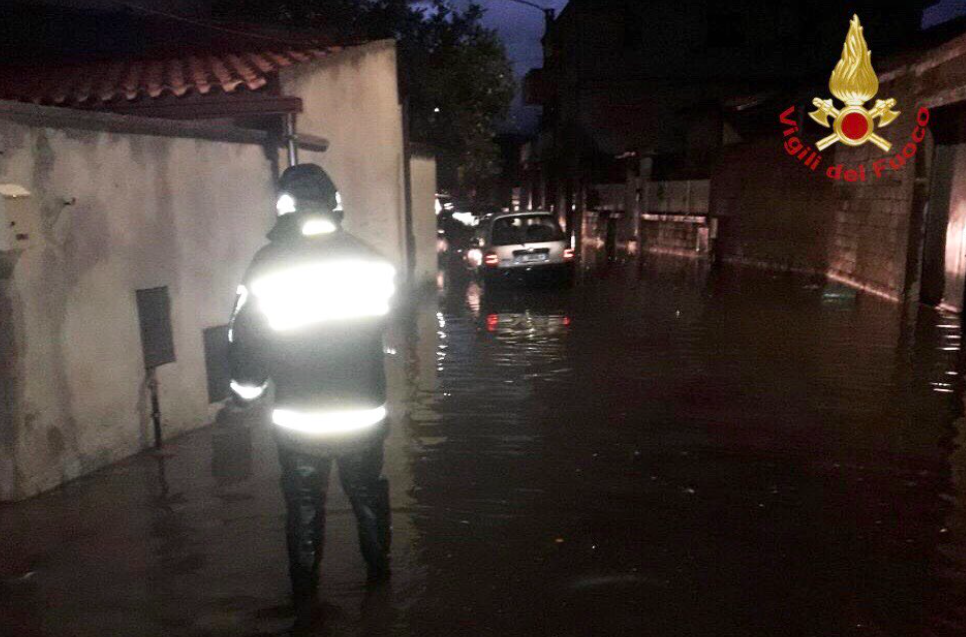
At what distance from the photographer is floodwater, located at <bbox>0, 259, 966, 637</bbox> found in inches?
153

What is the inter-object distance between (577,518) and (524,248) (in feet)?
37.7

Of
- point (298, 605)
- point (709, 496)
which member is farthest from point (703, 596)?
point (298, 605)

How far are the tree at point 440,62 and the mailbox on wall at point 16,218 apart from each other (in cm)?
990

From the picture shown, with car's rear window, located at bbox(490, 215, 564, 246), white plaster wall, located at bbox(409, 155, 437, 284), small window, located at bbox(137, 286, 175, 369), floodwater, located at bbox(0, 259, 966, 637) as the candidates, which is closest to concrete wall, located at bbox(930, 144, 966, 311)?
floodwater, located at bbox(0, 259, 966, 637)

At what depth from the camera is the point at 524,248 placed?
16172 mm

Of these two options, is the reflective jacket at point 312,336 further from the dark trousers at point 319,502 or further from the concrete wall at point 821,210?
the concrete wall at point 821,210

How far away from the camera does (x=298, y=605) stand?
13.0ft

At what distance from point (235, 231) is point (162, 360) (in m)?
1.50

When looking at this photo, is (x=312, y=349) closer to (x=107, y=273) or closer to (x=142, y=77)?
(x=107, y=273)

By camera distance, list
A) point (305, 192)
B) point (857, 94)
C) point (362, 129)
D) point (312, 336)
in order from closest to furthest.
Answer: point (312, 336) < point (305, 192) < point (362, 129) < point (857, 94)

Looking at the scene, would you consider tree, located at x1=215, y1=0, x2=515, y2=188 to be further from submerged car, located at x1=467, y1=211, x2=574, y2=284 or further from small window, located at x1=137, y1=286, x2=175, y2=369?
small window, located at x1=137, y1=286, x2=175, y2=369

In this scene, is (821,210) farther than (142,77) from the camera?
Yes

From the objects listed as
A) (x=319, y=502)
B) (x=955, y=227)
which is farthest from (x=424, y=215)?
(x=319, y=502)

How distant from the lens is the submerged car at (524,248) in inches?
635
